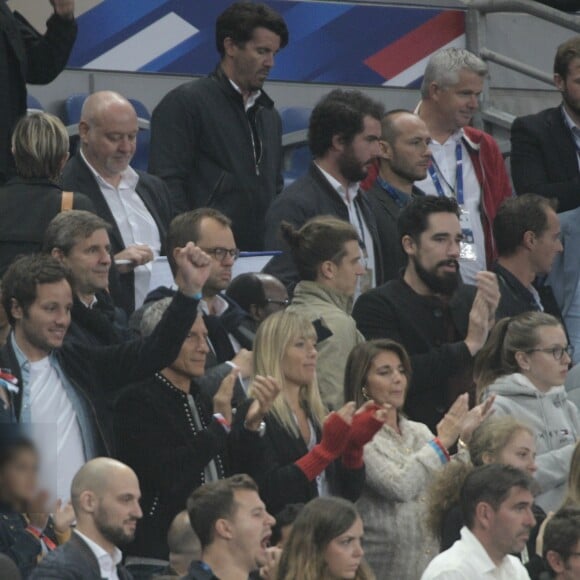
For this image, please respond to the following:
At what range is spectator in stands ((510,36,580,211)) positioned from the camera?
1003 centimetres

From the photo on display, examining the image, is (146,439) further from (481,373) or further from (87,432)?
(481,373)

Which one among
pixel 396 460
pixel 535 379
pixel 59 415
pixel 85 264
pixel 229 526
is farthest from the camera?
pixel 535 379

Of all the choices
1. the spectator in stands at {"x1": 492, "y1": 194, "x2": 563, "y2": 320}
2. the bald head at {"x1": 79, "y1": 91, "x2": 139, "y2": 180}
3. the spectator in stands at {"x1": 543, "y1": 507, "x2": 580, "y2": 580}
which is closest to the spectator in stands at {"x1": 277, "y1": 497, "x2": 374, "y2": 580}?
the spectator in stands at {"x1": 543, "y1": 507, "x2": 580, "y2": 580}

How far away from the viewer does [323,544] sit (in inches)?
244

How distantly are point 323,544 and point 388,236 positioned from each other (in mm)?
3132

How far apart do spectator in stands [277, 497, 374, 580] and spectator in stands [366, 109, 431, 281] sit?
2947 millimetres

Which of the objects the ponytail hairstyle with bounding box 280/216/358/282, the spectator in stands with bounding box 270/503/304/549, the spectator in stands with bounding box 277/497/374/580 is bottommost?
the spectator in stands with bounding box 270/503/304/549

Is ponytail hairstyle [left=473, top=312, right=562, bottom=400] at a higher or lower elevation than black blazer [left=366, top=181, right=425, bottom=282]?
lower

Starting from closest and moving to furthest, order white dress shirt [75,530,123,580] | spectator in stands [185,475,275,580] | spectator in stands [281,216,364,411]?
white dress shirt [75,530,123,580] < spectator in stands [185,475,275,580] < spectator in stands [281,216,364,411]

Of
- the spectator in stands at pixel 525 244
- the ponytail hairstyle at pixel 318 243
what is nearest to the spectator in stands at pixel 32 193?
the ponytail hairstyle at pixel 318 243

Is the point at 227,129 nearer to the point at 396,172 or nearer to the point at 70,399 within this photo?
the point at 396,172

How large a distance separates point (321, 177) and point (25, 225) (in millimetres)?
1836

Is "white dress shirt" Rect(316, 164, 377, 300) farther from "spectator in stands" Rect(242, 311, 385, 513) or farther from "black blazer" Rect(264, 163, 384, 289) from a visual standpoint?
"spectator in stands" Rect(242, 311, 385, 513)

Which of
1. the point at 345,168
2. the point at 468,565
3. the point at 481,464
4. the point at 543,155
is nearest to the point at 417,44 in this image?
→ the point at 543,155
